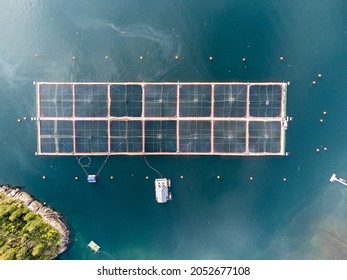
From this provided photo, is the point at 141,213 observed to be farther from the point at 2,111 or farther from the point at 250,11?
the point at 250,11

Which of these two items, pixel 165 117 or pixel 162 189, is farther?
pixel 162 189

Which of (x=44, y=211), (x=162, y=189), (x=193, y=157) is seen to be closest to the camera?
(x=162, y=189)

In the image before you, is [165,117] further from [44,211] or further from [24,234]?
[24,234]

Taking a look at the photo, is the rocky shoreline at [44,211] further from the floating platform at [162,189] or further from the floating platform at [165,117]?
the floating platform at [162,189]

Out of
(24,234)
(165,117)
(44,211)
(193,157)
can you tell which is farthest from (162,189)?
(24,234)

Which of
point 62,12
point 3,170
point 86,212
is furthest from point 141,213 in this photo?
point 62,12

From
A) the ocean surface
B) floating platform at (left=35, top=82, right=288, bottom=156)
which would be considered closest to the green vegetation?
the ocean surface
